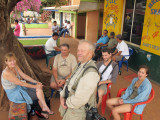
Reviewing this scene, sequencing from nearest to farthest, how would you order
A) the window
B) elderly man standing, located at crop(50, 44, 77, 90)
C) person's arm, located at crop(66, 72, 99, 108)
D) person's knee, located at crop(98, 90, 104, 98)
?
person's arm, located at crop(66, 72, 99, 108)
person's knee, located at crop(98, 90, 104, 98)
elderly man standing, located at crop(50, 44, 77, 90)
the window

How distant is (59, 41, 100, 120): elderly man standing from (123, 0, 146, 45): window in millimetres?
4707

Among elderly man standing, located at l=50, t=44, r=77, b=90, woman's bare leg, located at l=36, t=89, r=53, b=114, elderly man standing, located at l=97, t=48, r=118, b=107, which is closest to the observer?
woman's bare leg, located at l=36, t=89, r=53, b=114

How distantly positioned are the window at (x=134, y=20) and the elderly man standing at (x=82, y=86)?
471 centimetres

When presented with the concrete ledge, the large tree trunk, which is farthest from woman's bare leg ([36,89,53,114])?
the large tree trunk

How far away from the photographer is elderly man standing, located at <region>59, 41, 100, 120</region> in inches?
68.7

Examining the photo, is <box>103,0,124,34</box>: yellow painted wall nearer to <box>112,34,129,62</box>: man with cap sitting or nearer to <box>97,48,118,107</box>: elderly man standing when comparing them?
<box>112,34,129,62</box>: man with cap sitting

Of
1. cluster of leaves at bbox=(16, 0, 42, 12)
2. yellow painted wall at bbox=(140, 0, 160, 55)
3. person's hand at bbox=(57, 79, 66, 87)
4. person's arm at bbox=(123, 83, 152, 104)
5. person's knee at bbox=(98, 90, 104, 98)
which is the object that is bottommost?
person's knee at bbox=(98, 90, 104, 98)

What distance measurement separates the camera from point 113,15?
287 inches

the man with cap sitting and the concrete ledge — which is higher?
the man with cap sitting

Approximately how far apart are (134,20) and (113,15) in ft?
4.24

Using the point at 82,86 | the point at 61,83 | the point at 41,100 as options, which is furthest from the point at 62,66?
the point at 82,86

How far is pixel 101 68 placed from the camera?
3.60 m

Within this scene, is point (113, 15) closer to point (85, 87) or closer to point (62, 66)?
point (62, 66)

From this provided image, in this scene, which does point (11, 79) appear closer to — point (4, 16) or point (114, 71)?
point (4, 16)
